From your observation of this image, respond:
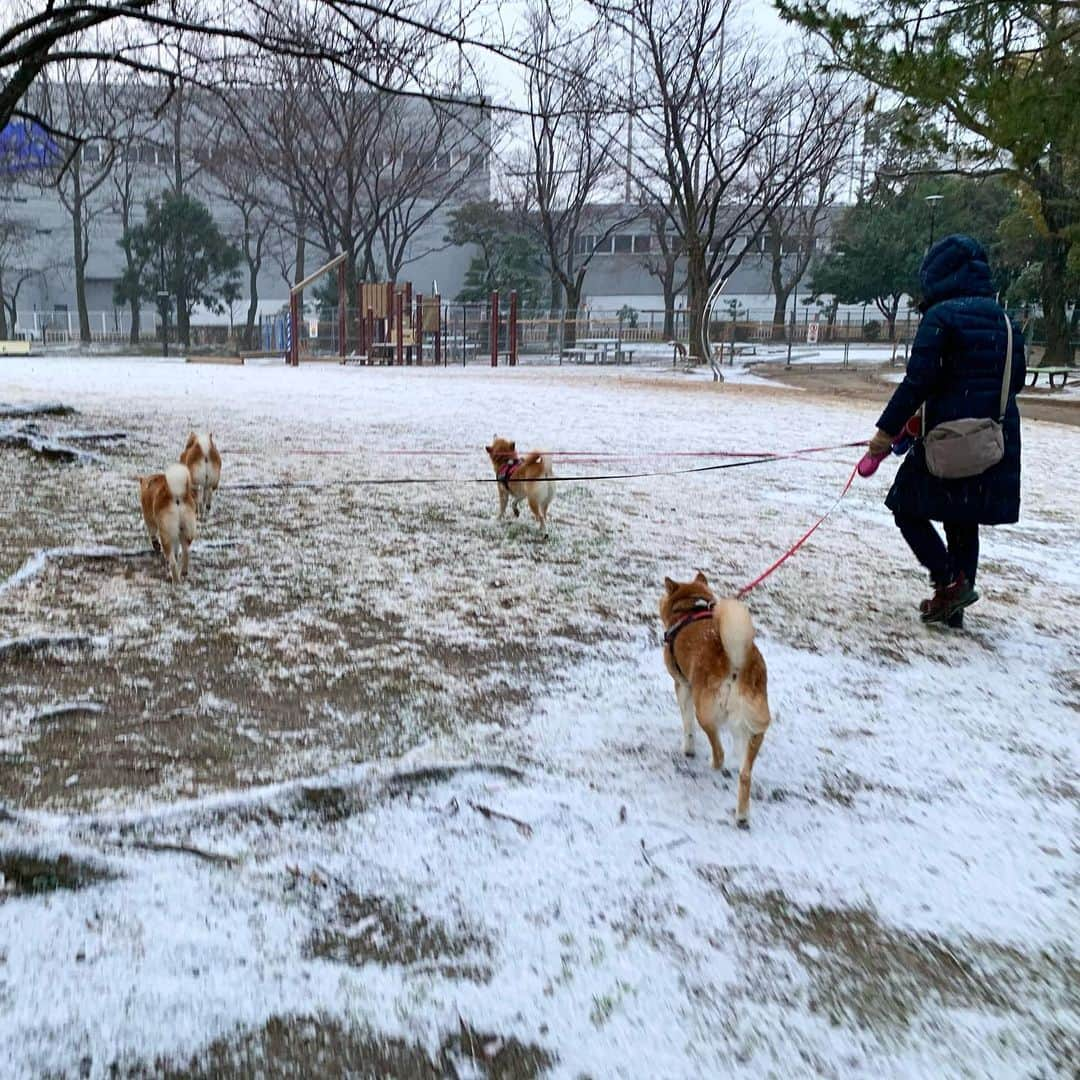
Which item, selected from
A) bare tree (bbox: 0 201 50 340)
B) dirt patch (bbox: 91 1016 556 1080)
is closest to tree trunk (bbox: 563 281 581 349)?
bare tree (bbox: 0 201 50 340)

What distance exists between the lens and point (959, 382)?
3764mm

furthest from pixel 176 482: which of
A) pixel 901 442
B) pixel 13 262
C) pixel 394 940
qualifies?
pixel 13 262

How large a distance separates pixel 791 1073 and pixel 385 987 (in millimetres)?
786

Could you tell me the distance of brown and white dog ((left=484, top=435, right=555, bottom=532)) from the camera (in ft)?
17.5

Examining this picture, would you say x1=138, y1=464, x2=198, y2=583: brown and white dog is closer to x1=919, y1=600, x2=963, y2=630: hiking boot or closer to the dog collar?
the dog collar

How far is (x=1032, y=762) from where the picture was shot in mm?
2850

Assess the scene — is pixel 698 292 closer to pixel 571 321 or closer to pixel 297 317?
pixel 571 321

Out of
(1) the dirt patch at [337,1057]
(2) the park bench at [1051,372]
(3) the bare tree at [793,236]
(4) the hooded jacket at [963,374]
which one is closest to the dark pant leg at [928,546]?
(4) the hooded jacket at [963,374]

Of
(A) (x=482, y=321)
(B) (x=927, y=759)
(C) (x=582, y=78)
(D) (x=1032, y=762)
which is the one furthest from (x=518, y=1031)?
(A) (x=482, y=321)

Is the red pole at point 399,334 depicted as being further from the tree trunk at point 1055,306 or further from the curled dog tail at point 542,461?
the curled dog tail at point 542,461

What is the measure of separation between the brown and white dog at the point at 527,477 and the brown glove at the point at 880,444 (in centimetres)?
197

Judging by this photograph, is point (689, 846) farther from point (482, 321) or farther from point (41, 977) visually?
Result: point (482, 321)

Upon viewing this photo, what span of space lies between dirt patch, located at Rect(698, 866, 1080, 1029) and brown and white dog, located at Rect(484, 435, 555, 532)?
3.45 metres

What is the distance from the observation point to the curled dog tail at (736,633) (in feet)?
7.61
